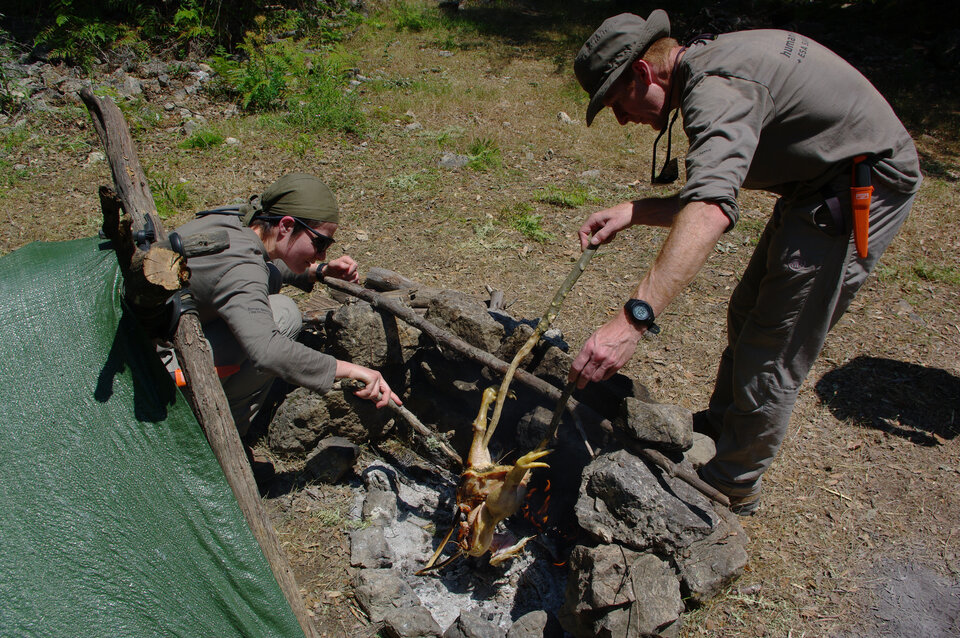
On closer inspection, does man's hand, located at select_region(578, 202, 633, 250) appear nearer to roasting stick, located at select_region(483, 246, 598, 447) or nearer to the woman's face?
roasting stick, located at select_region(483, 246, 598, 447)

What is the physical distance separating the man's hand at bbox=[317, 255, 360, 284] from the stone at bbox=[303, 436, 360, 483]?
126 cm

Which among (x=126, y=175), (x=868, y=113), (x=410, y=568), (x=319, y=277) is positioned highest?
(x=868, y=113)

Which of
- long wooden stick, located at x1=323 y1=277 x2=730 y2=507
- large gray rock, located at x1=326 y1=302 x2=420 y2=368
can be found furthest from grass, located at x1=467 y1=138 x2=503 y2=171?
large gray rock, located at x1=326 y1=302 x2=420 y2=368

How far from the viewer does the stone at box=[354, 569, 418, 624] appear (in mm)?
3088

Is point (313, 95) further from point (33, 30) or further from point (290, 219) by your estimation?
point (290, 219)

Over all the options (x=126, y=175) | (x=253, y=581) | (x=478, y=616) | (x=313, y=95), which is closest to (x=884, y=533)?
(x=478, y=616)

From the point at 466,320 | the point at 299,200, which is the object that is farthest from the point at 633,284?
the point at 299,200

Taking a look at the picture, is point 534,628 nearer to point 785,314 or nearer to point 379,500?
point 379,500

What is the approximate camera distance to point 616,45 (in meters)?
2.85

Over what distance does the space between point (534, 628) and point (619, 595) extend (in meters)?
0.55

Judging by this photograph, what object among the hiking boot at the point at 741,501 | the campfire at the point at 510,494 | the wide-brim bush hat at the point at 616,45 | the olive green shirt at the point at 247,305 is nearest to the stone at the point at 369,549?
the campfire at the point at 510,494

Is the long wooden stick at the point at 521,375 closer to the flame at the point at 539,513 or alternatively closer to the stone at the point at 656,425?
the stone at the point at 656,425

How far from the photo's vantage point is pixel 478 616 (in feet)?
10.3

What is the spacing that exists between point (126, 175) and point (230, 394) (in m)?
1.40
